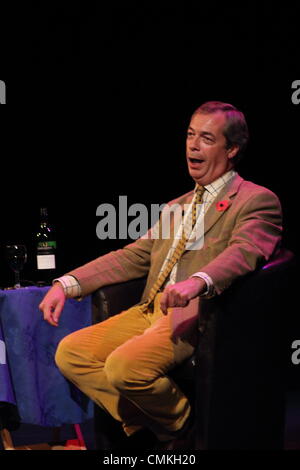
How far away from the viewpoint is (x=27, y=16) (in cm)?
371

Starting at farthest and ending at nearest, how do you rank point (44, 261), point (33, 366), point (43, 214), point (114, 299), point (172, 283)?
point (43, 214) → point (44, 261) → point (33, 366) → point (114, 299) → point (172, 283)

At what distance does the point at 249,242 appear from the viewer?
2297 mm

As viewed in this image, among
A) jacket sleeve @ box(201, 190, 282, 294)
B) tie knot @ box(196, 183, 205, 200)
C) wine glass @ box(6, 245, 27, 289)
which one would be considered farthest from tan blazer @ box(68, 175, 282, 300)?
wine glass @ box(6, 245, 27, 289)

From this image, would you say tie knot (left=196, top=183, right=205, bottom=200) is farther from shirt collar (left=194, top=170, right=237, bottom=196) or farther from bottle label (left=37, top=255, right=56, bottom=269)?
bottle label (left=37, top=255, right=56, bottom=269)

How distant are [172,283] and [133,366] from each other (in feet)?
1.47

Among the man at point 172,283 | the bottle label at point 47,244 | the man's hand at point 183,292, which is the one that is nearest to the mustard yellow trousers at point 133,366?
the man at point 172,283

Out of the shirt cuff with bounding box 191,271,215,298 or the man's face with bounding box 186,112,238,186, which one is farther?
the man's face with bounding box 186,112,238,186

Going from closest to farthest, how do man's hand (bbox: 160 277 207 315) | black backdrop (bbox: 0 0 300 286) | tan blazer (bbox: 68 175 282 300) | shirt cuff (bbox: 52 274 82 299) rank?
1. man's hand (bbox: 160 277 207 315)
2. tan blazer (bbox: 68 175 282 300)
3. shirt cuff (bbox: 52 274 82 299)
4. black backdrop (bbox: 0 0 300 286)

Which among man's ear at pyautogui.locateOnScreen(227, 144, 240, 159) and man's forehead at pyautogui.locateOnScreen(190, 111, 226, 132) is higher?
man's forehead at pyautogui.locateOnScreen(190, 111, 226, 132)

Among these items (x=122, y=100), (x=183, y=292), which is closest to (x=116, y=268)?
(x=183, y=292)

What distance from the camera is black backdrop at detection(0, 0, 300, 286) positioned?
12.5 feet

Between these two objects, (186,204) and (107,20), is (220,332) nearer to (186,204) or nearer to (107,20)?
(186,204)

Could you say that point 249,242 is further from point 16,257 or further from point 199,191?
point 16,257

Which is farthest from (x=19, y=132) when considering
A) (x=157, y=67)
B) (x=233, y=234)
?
(x=233, y=234)
